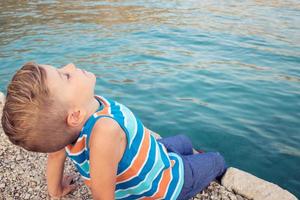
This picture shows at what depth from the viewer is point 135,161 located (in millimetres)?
2660

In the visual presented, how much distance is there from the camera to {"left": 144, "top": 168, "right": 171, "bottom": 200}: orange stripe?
2929mm

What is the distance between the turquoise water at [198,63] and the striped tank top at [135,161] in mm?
2288

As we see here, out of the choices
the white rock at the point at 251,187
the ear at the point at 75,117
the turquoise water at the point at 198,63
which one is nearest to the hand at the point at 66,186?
the ear at the point at 75,117

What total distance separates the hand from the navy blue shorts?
0.99m

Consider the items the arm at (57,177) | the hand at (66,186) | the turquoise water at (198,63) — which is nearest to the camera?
the arm at (57,177)

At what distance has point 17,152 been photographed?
4.28 metres

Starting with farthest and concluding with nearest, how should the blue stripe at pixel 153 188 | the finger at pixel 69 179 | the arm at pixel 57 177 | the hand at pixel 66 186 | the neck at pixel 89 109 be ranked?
the finger at pixel 69 179 < the hand at pixel 66 186 < the arm at pixel 57 177 < the blue stripe at pixel 153 188 < the neck at pixel 89 109

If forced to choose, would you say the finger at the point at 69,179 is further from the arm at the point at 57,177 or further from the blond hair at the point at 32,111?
the blond hair at the point at 32,111

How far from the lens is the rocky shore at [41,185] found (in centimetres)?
350

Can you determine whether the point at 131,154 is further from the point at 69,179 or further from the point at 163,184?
the point at 69,179

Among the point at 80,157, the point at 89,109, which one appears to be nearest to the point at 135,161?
the point at 80,157

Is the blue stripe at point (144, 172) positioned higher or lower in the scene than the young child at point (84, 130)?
lower

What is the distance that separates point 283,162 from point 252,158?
0.42 m

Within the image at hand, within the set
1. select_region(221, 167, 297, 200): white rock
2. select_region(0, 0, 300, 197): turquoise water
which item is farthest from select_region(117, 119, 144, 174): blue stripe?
select_region(0, 0, 300, 197): turquoise water
